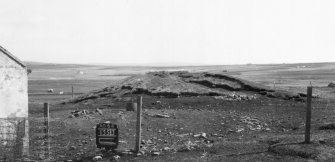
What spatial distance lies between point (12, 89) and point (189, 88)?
1561 cm

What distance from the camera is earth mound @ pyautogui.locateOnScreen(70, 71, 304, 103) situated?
2855cm

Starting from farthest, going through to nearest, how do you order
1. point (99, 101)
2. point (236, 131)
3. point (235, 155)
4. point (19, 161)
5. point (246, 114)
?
point (99, 101)
point (246, 114)
point (236, 131)
point (235, 155)
point (19, 161)

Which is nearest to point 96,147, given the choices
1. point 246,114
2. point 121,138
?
point 121,138

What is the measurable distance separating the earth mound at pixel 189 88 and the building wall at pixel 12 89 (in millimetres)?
13277

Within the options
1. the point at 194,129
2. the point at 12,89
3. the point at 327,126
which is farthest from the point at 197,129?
the point at 12,89

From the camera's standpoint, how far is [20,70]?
15906 millimetres

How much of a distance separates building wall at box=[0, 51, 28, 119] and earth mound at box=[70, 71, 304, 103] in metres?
13.3

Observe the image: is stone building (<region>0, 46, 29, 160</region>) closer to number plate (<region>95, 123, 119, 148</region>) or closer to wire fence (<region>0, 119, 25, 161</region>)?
wire fence (<region>0, 119, 25, 161</region>)

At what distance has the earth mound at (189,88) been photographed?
28553mm

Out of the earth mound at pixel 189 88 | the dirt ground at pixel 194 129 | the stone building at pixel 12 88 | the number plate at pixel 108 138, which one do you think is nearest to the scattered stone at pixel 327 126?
the dirt ground at pixel 194 129

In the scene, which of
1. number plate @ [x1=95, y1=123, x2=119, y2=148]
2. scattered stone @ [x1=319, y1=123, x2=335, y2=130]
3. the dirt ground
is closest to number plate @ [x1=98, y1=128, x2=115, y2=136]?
number plate @ [x1=95, y1=123, x2=119, y2=148]

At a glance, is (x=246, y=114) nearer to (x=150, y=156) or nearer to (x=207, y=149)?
(x=207, y=149)

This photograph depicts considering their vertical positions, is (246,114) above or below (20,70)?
below

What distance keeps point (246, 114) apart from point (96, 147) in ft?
34.9
